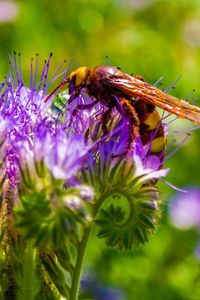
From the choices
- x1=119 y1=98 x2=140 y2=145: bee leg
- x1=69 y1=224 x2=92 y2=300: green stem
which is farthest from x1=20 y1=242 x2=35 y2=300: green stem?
x1=119 y1=98 x2=140 y2=145: bee leg

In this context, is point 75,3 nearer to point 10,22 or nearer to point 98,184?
point 10,22

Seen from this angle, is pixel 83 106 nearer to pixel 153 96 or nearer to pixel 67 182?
pixel 153 96

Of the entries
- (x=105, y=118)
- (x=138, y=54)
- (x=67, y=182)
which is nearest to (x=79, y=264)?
(x=67, y=182)

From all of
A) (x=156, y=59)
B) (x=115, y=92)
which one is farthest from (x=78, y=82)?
(x=156, y=59)

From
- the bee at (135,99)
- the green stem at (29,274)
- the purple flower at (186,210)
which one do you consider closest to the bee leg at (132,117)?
the bee at (135,99)

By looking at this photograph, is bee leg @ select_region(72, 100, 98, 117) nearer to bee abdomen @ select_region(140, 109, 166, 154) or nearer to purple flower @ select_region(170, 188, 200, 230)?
bee abdomen @ select_region(140, 109, 166, 154)

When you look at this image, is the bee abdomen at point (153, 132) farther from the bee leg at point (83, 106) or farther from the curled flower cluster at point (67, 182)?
the bee leg at point (83, 106)
